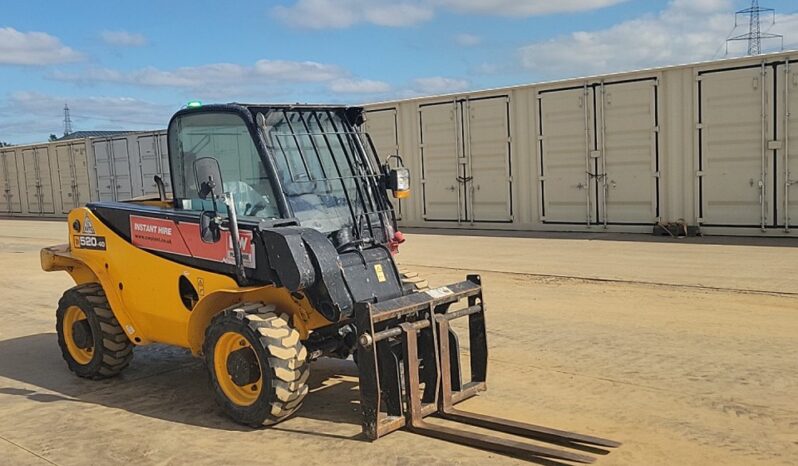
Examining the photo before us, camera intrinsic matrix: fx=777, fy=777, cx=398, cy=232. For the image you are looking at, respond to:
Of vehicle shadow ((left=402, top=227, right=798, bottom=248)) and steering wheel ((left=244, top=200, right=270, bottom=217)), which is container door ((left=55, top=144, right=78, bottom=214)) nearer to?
vehicle shadow ((left=402, top=227, right=798, bottom=248))

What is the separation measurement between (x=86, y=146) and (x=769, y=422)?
27.0m

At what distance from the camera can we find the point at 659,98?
45.6 feet

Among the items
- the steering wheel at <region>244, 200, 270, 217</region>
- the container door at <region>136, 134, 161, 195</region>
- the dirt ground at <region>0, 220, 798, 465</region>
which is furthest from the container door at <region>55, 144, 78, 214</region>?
the steering wheel at <region>244, 200, 270, 217</region>

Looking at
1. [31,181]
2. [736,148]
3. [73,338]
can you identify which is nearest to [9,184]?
[31,181]

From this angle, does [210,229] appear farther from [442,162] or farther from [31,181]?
[31,181]

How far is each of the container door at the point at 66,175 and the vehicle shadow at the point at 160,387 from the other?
22.9 metres

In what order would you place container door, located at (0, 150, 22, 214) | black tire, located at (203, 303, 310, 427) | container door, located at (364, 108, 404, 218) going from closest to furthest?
black tire, located at (203, 303, 310, 427)
container door, located at (364, 108, 404, 218)
container door, located at (0, 150, 22, 214)

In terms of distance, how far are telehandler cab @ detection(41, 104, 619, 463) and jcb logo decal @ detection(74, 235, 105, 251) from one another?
2 centimetres

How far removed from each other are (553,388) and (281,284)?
2104mm

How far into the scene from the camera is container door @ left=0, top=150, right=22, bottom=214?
31922 millimetres

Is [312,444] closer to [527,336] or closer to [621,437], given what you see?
[621,437]

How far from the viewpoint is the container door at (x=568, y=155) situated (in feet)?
48.9

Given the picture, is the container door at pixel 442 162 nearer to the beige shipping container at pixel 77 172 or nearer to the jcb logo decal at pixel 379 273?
the beige shipping container at pixel 77 172

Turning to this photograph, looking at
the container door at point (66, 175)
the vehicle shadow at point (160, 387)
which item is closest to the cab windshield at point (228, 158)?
the vehicle shadow at point (160, 387)
